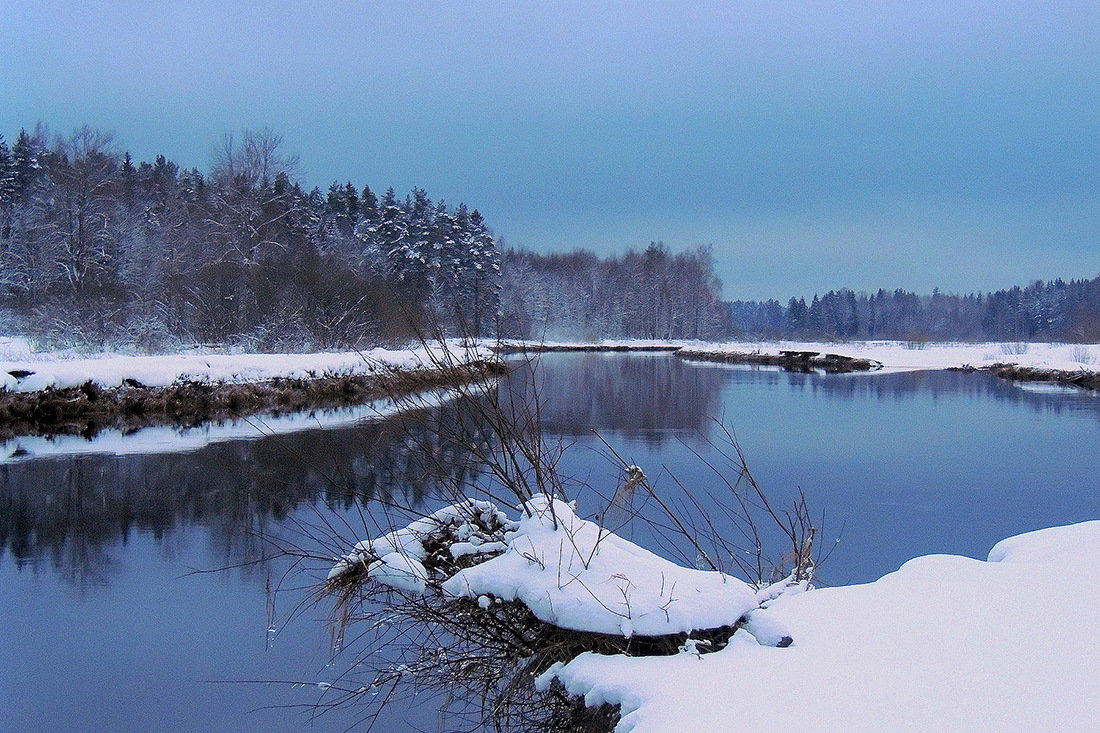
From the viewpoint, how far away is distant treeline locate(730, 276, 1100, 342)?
93.6 metres

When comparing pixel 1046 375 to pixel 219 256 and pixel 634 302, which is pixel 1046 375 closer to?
pixel 219 256

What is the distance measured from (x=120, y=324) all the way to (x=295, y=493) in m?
19.2

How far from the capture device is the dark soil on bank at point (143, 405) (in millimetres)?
13867

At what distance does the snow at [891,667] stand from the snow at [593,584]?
5.5 inches

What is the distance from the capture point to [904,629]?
344cm

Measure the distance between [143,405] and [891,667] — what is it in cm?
1541

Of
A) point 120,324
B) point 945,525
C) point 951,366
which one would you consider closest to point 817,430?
point 945,525

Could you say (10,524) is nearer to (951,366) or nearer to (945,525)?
(945,525)

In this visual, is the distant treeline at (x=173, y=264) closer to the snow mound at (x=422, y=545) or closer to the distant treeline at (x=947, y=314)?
the snow mound at (x=422, y=545)

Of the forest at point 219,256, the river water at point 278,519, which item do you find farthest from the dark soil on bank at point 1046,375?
the forest at point 219,256

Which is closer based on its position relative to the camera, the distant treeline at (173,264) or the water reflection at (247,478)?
the water reflection at (247,478)

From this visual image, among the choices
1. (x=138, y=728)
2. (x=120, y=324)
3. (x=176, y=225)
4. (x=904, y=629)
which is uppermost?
(x=176, y=225)

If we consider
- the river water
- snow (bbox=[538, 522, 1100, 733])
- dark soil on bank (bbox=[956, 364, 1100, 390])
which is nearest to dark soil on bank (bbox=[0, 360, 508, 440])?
the river water

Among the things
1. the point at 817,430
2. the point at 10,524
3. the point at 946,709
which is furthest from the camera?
the point at 817,430
